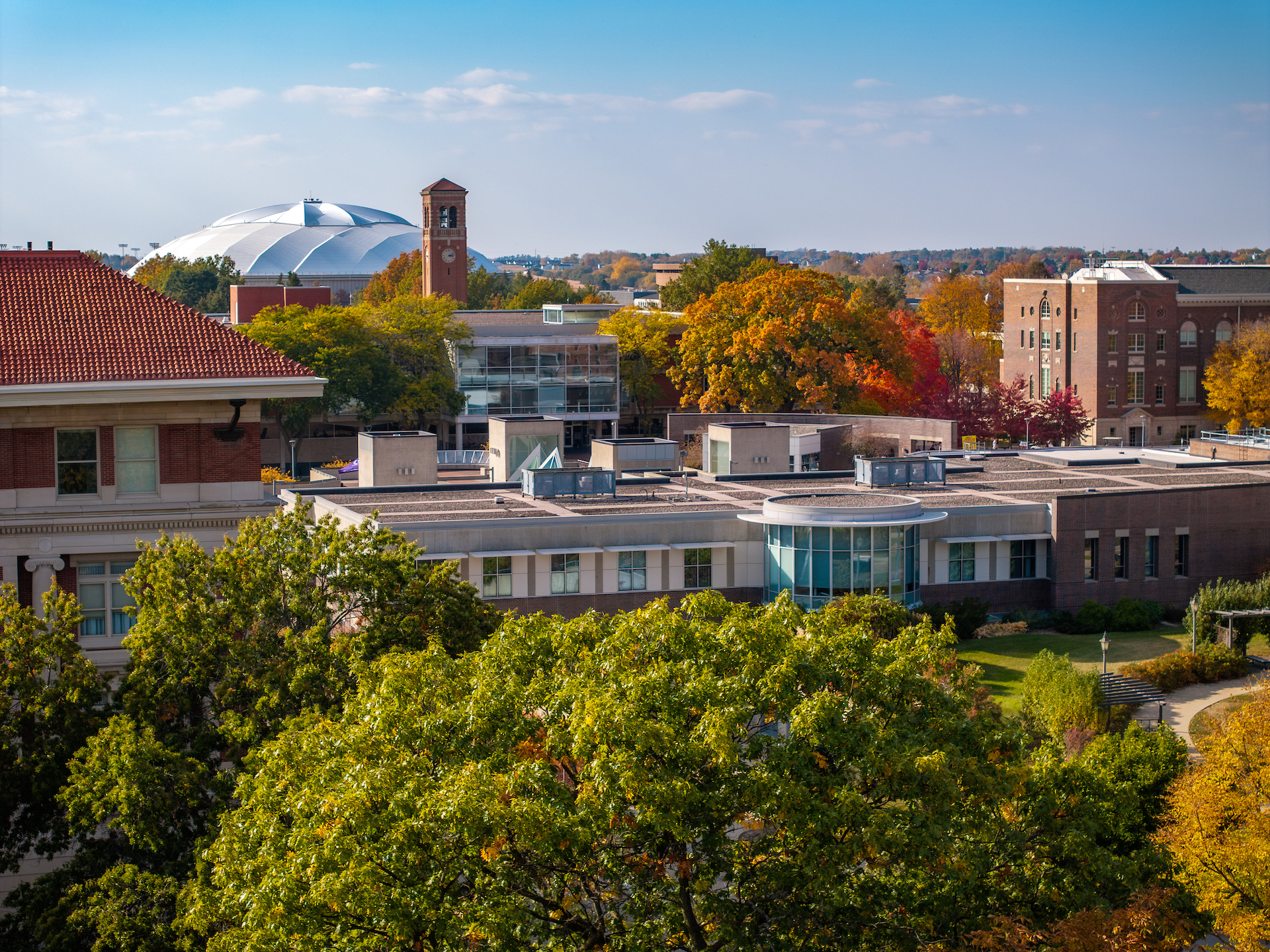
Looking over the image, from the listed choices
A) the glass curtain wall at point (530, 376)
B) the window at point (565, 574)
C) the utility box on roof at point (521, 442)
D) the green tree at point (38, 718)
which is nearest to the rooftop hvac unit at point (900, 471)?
the utility box on roof at point (521, 442)

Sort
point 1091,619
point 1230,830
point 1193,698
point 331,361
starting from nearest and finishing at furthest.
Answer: point 1230,830, point 1193,698, point 1091,619, point 331,361

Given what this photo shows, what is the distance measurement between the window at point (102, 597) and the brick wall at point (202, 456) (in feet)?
6.95

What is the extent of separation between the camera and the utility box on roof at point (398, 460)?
6034 cm

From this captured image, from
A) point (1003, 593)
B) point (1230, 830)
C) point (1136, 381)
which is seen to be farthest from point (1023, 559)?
point (1136, 381)

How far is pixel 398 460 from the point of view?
6050 cm

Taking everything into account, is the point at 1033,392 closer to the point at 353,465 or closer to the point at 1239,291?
the point at 1239,291

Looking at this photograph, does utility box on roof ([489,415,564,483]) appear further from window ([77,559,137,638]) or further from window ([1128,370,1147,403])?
window ([1128,370,1147,403])

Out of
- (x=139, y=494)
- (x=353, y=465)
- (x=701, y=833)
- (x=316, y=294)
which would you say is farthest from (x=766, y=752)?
(x=316, y=294)

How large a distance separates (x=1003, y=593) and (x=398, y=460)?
24.5 m

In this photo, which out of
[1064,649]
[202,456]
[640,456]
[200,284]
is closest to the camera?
[202,456]

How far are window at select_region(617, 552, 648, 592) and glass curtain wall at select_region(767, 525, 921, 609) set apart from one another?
470cm

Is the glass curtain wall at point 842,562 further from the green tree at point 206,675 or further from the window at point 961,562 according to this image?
the green tree at point 206,675

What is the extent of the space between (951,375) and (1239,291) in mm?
22620

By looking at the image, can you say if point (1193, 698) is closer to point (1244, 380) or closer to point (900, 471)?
point (900, 471)
